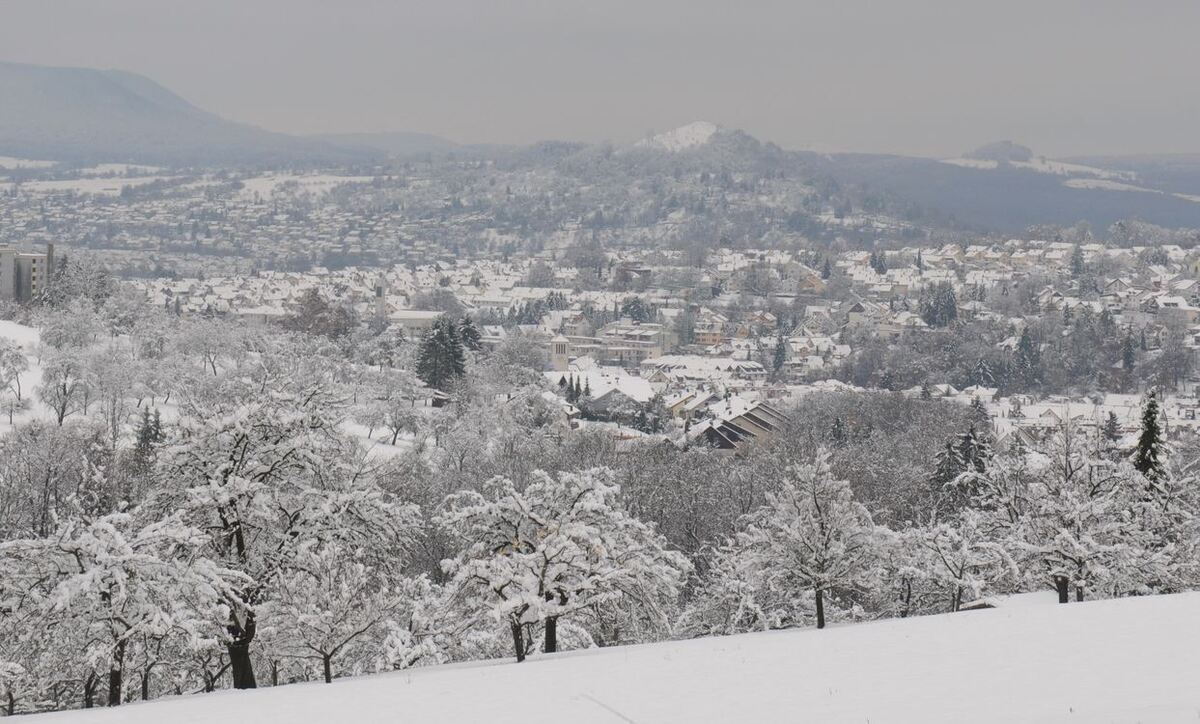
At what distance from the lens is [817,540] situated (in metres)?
18.0

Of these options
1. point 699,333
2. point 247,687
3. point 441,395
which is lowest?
point 699,333

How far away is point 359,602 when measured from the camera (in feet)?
47.6

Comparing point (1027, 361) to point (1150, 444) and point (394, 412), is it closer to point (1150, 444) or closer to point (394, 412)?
point (394, 412)

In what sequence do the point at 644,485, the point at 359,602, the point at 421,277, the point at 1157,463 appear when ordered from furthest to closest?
the point at 421,277, the point at 644,485, the point at 1157,463, the point at 359,602

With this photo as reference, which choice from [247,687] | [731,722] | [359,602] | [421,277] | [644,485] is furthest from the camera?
[421,277]

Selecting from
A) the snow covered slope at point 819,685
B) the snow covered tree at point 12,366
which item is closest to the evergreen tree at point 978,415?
the snow covered tree at point 12,366

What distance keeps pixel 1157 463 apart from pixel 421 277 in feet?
433

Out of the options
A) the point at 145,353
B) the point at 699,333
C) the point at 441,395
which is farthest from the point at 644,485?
the point at 699,333

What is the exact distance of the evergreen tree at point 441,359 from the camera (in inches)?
2132

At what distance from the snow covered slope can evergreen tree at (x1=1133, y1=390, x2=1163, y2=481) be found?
9486mm

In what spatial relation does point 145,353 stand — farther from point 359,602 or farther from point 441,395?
point 359,602

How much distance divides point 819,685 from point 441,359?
1765 inches

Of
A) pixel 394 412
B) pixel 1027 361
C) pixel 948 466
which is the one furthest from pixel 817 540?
pixel 1027 361

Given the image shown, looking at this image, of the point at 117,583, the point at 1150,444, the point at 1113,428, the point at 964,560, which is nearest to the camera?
the point at 117,583
